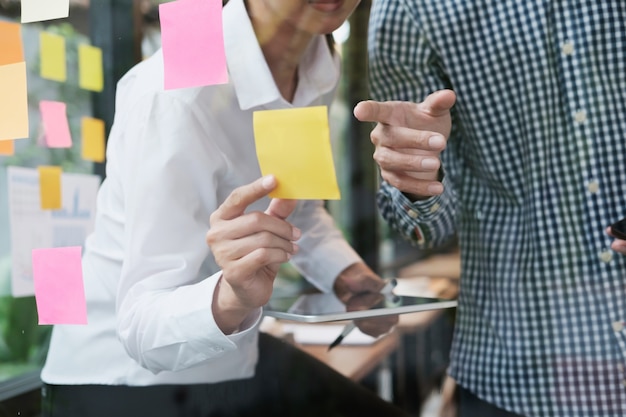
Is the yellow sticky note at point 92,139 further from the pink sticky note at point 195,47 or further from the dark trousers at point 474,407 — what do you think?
the dark trousers at point 474,407

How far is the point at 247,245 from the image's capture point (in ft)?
1.95

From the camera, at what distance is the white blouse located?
619 mm

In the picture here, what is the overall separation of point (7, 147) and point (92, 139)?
136 millimetres

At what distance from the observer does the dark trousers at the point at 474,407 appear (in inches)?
34.8

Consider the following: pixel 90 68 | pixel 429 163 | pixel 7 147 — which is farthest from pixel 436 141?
pixel 7 147

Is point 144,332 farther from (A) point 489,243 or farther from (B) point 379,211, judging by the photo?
(A) point 489,243

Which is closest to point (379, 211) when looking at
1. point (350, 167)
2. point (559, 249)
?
point (350, 167)

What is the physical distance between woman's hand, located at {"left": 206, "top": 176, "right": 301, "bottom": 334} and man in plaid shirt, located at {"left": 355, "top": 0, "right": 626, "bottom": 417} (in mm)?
154

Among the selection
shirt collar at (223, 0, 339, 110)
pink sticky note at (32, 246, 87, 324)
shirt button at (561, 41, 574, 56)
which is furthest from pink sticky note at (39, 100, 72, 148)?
shirt button at (561, 41, 574, 56)

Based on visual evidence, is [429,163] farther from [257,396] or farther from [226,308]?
[257,396]

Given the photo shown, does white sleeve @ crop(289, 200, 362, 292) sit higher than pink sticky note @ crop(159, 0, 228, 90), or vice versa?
pink sticky note @ crop(159, 0, 228, 90)

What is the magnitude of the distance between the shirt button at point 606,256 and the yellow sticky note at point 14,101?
63 cm

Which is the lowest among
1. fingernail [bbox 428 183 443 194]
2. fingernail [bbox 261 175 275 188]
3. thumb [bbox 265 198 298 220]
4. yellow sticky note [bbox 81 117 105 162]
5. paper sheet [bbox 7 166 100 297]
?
paper sheet [bbox 7 166 100 297]

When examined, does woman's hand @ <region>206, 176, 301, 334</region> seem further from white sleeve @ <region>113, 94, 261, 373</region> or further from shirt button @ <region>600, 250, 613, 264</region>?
shirt button @ <region>600, 250, 613, 264</region>
